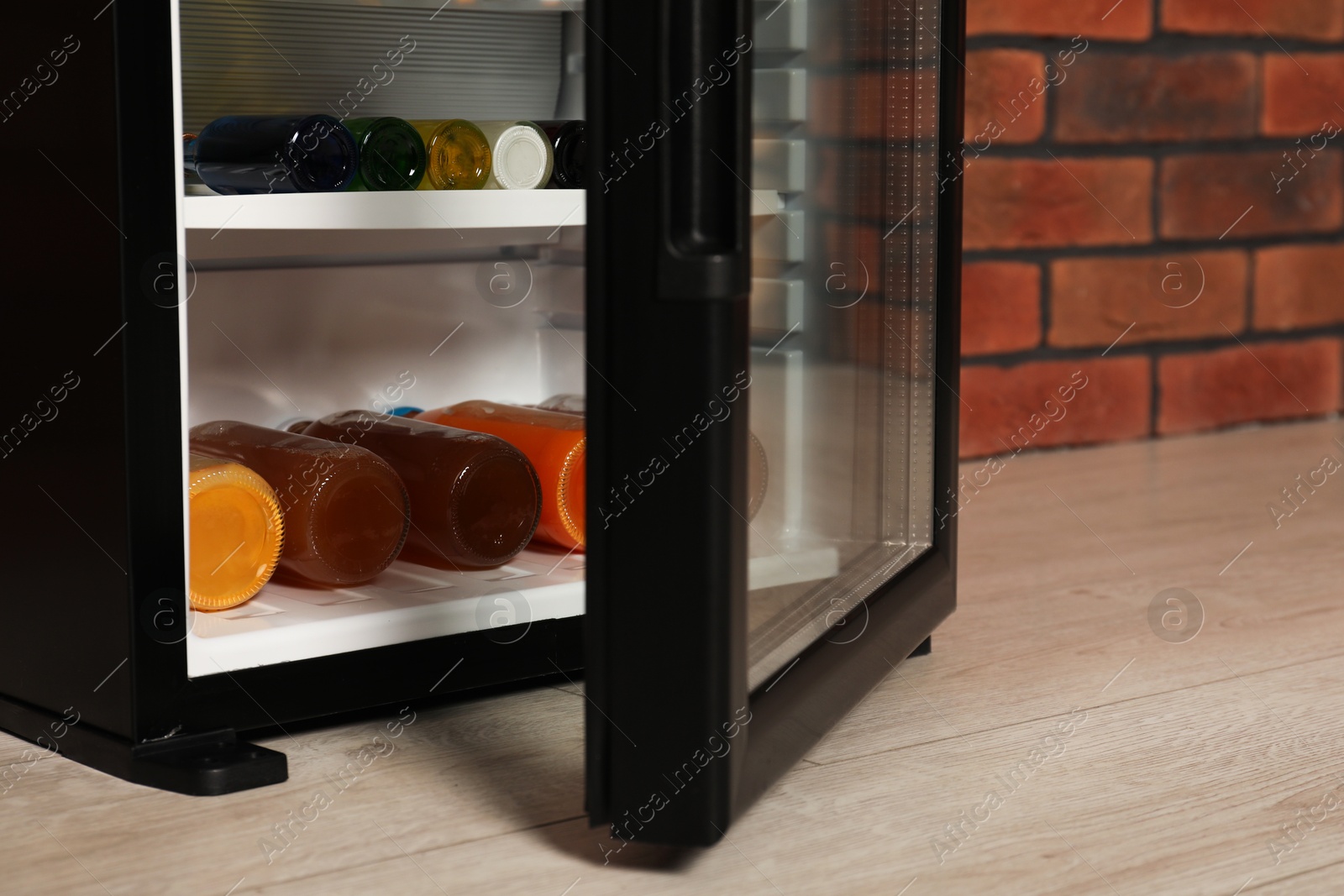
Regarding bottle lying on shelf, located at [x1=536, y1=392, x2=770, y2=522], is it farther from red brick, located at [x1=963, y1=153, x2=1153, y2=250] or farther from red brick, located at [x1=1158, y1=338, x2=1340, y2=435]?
red brick, located at [x1=1158, y1=338, x2=1340, y2=435]

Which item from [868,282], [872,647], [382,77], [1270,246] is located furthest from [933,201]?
[1270,246]

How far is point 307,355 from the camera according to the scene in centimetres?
123

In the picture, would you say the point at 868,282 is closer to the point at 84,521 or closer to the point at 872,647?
the point at 872,647

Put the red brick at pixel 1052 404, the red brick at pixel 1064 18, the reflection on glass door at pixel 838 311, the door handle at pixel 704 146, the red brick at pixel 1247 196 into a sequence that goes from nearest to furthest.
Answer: the door handle at pixel 704 146, the reflection on glass door at pixel 838 311, the red brick at pixel 1064 18, the red brick at pixel 1052 404, the red brick at pixel 1247 196

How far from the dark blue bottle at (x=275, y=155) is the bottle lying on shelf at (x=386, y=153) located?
17 mm

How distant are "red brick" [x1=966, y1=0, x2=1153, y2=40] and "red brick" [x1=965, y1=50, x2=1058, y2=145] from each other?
0.03m

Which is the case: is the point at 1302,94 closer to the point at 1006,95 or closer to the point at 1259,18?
the point at 1259,18

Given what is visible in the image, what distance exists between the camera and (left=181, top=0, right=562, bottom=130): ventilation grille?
1.06m

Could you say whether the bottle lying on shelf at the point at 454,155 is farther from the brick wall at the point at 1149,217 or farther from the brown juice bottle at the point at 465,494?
the brick wall at the point at 1149,217

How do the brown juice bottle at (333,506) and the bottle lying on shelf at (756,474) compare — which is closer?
the bottle lying on shelf at (756,474)

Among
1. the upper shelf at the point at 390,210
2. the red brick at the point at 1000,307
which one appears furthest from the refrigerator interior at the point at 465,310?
the red brick at the point at 1000,307

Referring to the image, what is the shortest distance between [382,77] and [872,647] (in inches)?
22.7

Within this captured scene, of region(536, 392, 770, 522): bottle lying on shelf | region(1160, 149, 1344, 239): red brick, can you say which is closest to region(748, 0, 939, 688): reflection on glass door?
region(536, 392, 770, 522): bottle lying on shelf

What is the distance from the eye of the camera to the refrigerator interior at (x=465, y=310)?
83 cm
